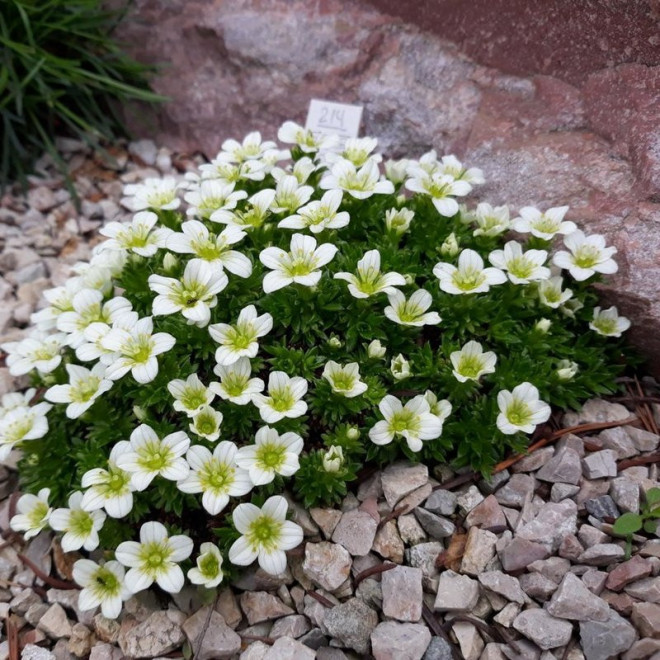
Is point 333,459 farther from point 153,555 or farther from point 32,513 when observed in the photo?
point 32,513

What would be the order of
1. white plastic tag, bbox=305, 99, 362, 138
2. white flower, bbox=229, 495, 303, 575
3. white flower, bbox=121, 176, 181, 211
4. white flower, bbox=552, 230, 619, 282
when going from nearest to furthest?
white flower, bbox=229, 495, 303, 575, white flower, bbox=552, 230, 619, 282, white flower, bbox=121, 176, 181, 211, white plastic tag, bbox=305, 99, 362, 138

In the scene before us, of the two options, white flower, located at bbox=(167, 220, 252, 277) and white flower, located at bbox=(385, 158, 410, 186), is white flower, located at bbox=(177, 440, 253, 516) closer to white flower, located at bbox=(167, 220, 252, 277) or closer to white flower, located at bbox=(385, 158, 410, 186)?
white flower, located at bbox=(167, 220, 252, 277)

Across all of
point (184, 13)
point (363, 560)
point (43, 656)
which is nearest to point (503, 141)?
point (363, 560)

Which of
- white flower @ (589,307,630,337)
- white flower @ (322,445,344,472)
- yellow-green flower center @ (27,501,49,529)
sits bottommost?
yellow-green flower center @ (27,501,49,529)

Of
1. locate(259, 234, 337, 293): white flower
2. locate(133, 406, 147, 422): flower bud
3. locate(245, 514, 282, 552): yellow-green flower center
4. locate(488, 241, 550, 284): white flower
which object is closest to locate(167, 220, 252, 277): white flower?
locate(259, 234, 337, 293): white flower

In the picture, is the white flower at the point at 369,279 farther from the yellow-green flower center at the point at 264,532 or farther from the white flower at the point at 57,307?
the white flower at the point at 57,307

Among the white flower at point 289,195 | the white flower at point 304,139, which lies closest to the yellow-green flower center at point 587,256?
the white flower at point 289,195
